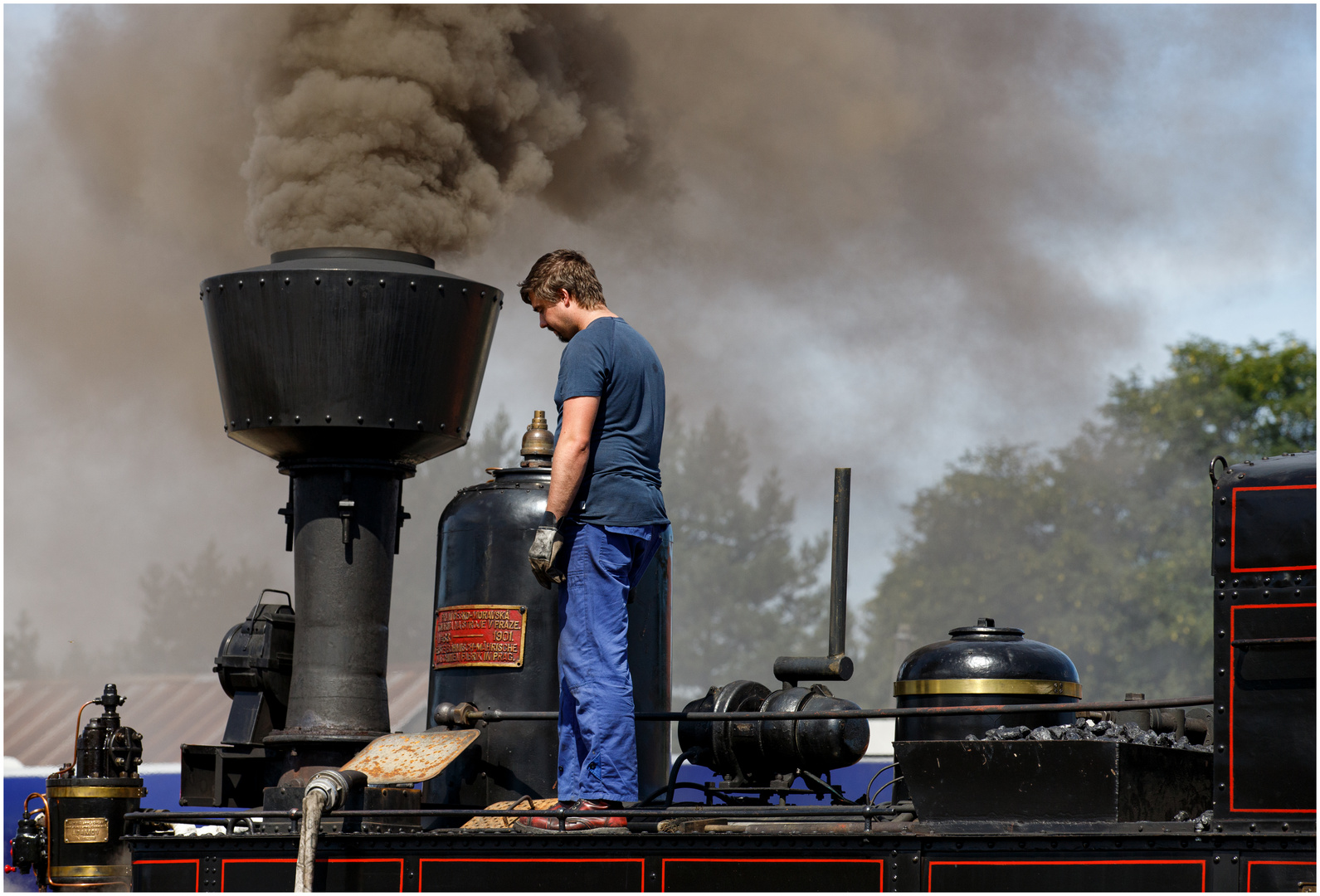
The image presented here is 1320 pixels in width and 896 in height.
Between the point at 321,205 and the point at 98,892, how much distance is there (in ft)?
9.22

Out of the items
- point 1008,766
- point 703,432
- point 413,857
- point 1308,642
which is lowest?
point 413,857

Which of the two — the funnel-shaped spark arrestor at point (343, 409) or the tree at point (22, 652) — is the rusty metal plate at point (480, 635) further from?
the tree at point (22, 652)

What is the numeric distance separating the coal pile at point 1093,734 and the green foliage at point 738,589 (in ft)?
117

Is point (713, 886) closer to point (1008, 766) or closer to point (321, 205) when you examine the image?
point (1008, 766)

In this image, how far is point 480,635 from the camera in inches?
191

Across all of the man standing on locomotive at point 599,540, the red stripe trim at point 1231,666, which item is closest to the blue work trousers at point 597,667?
the man standing on locomotive at point 599,540

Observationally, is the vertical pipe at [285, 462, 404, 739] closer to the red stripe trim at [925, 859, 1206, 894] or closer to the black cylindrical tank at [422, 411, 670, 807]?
the black cylindrical tank at [422, 411, 670, 807]

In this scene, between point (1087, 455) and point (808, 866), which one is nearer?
point (808, 866)

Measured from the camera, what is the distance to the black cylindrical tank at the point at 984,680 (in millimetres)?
4555

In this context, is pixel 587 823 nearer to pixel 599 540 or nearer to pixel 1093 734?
pixel 599 540

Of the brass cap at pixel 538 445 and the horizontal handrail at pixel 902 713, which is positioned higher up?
the brass cap at pixel 538 445

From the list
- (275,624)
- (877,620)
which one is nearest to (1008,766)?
(275,624)

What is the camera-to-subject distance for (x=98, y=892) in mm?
4832

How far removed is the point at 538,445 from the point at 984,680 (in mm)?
1845
